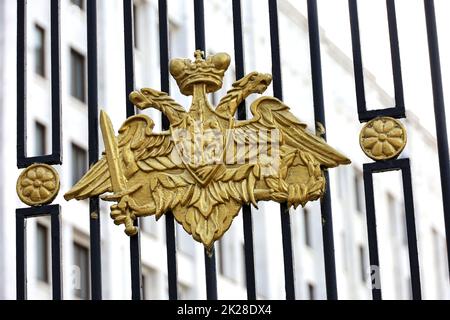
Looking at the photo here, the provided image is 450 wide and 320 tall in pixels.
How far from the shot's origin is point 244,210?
10344 mm

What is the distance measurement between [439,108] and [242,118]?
119 cm

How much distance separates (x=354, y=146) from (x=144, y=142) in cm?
2708

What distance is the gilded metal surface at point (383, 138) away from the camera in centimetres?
1020

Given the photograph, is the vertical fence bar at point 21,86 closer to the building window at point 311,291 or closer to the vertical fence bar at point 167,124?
the vertical fence bar at point 167,124

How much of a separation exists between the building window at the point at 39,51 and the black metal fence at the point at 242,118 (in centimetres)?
1592

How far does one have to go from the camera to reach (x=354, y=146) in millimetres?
37438

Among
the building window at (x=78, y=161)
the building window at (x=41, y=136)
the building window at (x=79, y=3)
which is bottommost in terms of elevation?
the building window at (x=78, y=161)

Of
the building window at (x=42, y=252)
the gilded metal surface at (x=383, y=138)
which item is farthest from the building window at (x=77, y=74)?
the gilded metal surface at (x=383, y=138)

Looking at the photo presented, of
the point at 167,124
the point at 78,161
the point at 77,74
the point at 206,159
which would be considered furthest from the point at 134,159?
the point at 77,74

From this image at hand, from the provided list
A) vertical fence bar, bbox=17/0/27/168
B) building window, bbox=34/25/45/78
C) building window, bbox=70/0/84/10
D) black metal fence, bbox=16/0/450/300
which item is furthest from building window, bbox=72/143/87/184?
black metal fence, bbox=16/0/450/300

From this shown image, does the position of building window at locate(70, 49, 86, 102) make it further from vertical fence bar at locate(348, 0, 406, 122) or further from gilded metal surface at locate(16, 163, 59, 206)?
vertical fence bar at locate(348, 0, 406, 122)

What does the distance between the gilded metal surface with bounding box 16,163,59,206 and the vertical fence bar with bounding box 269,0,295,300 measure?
1.43m

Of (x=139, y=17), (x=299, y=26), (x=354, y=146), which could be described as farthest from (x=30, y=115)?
(x=354, y=146)
